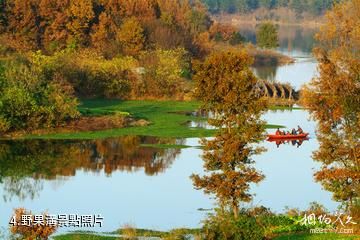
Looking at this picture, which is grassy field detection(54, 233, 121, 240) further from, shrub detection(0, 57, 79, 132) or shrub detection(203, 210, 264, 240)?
shrub detection(0, 57, 79, 132)

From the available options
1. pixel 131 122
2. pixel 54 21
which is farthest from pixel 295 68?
pixel 131 122

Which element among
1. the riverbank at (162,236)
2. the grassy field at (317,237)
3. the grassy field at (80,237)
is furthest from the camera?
the grassy field at (80,237)

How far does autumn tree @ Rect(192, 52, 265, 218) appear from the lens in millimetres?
22188

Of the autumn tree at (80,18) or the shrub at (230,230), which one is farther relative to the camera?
the autumn tree at (80,18)

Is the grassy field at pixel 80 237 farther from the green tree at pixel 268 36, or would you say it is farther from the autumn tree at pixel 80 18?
the green tree at pixel 268 36

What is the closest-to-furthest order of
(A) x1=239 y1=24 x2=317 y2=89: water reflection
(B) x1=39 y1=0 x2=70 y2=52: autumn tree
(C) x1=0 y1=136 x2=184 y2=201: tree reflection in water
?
(C) x1=0 y1=136 x2=184 y2=201: tree reflection in water < (B) x1=39 y1=0 x2=70 y2=52: autumn tree < (A) x1=239 y1=24 x2=317 y2=89: water reflection

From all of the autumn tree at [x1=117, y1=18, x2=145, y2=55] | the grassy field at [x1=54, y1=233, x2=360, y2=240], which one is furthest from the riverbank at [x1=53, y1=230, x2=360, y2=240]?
the autumn tree at [x1=117, y1=18, x2=145, y2=55]

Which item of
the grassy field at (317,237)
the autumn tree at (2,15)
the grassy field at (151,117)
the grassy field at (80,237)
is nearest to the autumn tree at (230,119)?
the grassy field at (317,237)

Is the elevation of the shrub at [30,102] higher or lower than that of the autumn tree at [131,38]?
lower

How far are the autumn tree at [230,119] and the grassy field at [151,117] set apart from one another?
18.2 m

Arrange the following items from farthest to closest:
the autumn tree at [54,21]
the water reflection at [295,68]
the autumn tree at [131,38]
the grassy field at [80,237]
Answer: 1. the water reflection at [295,68]
2. the autumn tree at [54,21]
3. the autumn tree at [131,38]
4. the grassy field at [80,237]

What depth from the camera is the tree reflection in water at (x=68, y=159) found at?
31188mm

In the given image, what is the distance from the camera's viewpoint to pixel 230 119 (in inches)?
893

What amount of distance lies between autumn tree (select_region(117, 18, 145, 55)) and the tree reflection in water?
2494 cm
